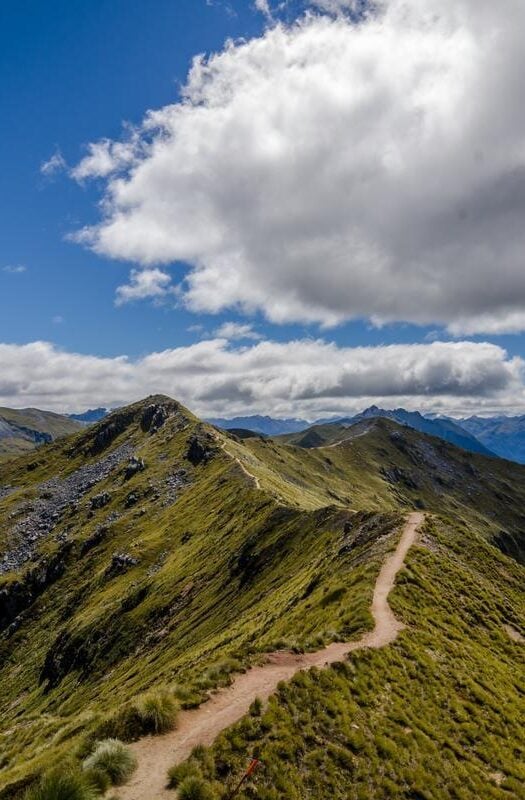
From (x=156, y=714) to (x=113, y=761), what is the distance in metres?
3.63

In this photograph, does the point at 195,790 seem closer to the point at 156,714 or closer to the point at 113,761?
the point at 113,761

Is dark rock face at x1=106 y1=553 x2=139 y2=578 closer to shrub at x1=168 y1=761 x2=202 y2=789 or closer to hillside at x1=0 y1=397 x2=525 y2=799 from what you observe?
hillside at x1=0 y1=397 x2=525 y2=799

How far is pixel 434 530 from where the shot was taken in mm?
63562

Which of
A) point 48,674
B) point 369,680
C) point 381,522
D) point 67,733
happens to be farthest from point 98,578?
point 369,680

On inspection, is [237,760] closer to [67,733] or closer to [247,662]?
[247,662]

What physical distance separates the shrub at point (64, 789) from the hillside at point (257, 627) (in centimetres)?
483

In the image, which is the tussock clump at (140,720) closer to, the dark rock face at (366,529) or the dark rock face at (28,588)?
the dark rock face at (366,529)

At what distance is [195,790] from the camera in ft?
61.0

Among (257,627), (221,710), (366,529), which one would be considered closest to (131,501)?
(366,529)

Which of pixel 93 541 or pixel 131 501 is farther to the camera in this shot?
pixel 131 501

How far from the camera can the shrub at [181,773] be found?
19156mm

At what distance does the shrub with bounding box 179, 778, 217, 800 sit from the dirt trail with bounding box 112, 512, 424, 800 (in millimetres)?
508

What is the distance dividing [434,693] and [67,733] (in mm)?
23833

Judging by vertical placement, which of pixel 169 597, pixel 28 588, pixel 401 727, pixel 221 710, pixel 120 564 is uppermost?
pixel 221 710
